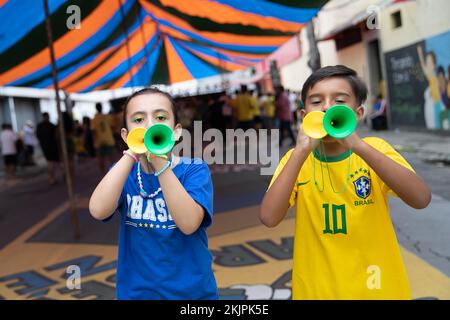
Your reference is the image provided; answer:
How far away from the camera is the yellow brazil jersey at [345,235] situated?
1.38 m

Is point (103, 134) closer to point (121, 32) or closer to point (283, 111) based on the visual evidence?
point (121, 32)

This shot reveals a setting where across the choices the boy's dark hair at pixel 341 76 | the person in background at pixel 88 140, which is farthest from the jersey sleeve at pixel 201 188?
the person in background at pixel 88 140

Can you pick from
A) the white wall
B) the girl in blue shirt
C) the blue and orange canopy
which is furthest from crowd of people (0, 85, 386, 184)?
the girl in blue shirt

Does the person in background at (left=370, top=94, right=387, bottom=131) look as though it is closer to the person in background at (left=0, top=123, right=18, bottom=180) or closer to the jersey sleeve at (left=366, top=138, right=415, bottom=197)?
the person in background at (left=0, top=123, right=18, bottom=180)

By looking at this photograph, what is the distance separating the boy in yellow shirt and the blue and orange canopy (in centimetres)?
407

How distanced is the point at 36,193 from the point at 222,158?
3.55 metres

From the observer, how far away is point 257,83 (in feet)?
96.4

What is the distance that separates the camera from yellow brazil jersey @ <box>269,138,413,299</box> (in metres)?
1.38

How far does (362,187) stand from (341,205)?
87 mm

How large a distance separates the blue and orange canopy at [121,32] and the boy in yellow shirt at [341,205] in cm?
407

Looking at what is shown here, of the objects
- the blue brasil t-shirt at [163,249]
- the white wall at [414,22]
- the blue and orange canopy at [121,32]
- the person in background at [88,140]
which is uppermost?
the white wall at [414,22]

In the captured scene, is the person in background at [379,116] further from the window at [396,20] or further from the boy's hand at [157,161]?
the boy's hand at [157,161]

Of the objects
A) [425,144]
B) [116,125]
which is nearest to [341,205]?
[425,144]

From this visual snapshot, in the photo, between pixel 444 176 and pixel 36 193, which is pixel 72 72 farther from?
pixel 444 176
